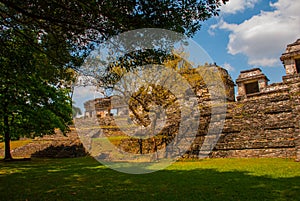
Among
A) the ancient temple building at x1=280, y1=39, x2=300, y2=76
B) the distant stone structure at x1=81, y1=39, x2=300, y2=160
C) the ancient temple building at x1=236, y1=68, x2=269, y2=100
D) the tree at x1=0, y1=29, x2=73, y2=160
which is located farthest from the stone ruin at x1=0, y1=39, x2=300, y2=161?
the ancient temple building at x1=236, y1=68, x2=269, y2=100

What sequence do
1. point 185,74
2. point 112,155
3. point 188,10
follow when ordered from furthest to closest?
point 112,155
point 185,74
point 188,10

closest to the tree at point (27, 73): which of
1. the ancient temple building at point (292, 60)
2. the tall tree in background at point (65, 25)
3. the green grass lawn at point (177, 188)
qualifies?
the tall tree in background at point (65, 25)

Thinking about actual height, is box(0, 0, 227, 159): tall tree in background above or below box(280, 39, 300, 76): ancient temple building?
below

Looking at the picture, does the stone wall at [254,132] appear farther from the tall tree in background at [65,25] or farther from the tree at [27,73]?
the tall tree in background at [65,25]

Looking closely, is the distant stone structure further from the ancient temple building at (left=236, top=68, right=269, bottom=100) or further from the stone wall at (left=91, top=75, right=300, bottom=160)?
the ancient temple building at (left=236, top=68, right=269, bottom=100)

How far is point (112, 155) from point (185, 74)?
7594 mm

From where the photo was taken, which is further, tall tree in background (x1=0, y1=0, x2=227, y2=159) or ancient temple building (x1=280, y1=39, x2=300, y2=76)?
ancient temple building (x1=280, y1=39, x2=300, y2=76)

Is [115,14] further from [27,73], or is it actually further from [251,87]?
[251,87]

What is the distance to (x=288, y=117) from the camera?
13.1 m

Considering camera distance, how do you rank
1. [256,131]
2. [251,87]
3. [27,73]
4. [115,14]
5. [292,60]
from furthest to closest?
[251,87]
[292,60]
[256,131]
[27,73]
[115,14]

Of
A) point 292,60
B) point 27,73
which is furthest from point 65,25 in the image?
point 292,60

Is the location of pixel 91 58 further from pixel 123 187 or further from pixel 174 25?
pixel 123 187

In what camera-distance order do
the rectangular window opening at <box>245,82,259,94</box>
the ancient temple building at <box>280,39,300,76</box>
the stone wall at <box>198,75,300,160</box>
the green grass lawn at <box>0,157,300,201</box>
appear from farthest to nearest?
1. the rectangular window opening at <box>245,82,259,94</box>
2. the ancient temple building at <box>280,39,300,76</box>
3. the stone wall at <box>198,75,300,160</box>
4. the green grass lawn at <box>0,157,300,201</box>

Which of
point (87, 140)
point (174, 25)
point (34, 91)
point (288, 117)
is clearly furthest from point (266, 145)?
point (87, 140)
